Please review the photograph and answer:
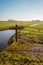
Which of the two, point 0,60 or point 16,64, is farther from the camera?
point 0,60

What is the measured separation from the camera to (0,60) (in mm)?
5680

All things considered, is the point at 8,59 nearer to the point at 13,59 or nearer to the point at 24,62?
the point at 13,59

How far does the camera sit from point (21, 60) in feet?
18.8

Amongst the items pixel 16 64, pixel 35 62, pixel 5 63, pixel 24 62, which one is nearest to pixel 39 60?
pixel 35 62

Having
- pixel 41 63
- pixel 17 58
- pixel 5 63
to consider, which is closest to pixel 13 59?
pixel 17 58

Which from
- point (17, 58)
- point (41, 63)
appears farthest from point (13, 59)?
point (41, 63)

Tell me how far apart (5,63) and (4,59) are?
1.60 feet

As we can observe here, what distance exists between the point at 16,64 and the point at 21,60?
55 cm

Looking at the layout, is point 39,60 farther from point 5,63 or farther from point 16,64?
point 5,63

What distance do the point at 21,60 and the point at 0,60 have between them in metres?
1.08

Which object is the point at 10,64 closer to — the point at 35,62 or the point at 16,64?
the point at 16,64

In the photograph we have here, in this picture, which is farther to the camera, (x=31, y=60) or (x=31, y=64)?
(x=31, y=60)

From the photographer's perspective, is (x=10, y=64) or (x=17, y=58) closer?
(x=10, y=64)

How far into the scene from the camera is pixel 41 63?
539 cm
